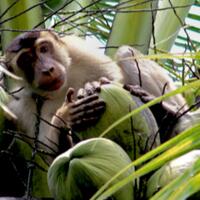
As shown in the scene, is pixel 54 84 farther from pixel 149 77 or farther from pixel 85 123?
pixel 85 123

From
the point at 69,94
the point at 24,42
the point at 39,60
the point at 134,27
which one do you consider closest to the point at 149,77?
the point at 134,27

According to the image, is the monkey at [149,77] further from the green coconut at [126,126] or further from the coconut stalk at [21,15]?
the green coconut at [126,126]

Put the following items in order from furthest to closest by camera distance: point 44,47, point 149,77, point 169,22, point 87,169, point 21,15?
point 44,47
point 149,77
point 169,22
point 21,15
point 87,169

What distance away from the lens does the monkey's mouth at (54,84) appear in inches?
117

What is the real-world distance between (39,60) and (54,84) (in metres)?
0.24

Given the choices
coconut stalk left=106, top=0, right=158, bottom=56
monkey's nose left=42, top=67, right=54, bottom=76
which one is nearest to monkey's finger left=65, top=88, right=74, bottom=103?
coconut stalk left=106, top=0, right=158, bottom=56

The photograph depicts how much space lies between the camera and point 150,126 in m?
1.44

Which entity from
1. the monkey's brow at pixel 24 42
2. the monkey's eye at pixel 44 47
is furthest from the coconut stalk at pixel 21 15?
the monkey's eye at pixel 44 47

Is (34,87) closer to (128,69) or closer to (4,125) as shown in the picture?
(128,69)

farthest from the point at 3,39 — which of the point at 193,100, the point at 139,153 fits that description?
the point at 139,153

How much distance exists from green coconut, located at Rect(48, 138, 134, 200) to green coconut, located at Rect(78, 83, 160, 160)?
0.56ft

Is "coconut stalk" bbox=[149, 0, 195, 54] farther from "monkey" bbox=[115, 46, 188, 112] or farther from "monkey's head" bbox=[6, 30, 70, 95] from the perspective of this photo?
"monkey's head" bbox=[6, 30, 70, 95]

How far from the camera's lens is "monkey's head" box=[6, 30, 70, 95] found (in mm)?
2998

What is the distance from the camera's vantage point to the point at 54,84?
9.80ft
